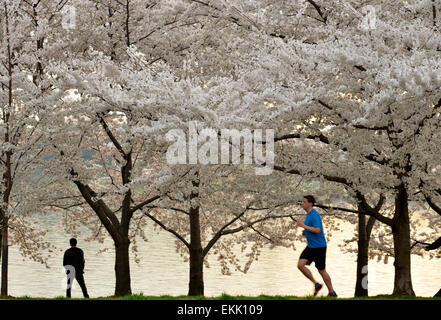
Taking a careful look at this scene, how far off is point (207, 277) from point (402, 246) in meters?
27.5

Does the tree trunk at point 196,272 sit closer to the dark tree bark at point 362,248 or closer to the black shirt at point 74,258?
the dark tree bark at point 362,248

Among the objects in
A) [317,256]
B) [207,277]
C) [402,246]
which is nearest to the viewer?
[317,256]

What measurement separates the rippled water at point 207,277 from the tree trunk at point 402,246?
688 inches

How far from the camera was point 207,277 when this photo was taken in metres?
41.9

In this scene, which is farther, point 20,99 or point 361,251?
point 361,251

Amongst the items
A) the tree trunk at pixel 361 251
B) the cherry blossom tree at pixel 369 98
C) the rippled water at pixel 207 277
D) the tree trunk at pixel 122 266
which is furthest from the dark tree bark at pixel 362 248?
the rippled water at pixel 207 277

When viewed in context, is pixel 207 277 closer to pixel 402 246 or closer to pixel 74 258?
pixel 74 258

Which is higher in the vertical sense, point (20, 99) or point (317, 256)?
point (20, 99)

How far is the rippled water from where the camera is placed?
118 ft

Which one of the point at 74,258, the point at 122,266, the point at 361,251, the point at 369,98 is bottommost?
the point at 122,266

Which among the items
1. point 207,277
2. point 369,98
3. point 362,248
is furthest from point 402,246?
point 207,277

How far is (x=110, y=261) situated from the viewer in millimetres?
50156
